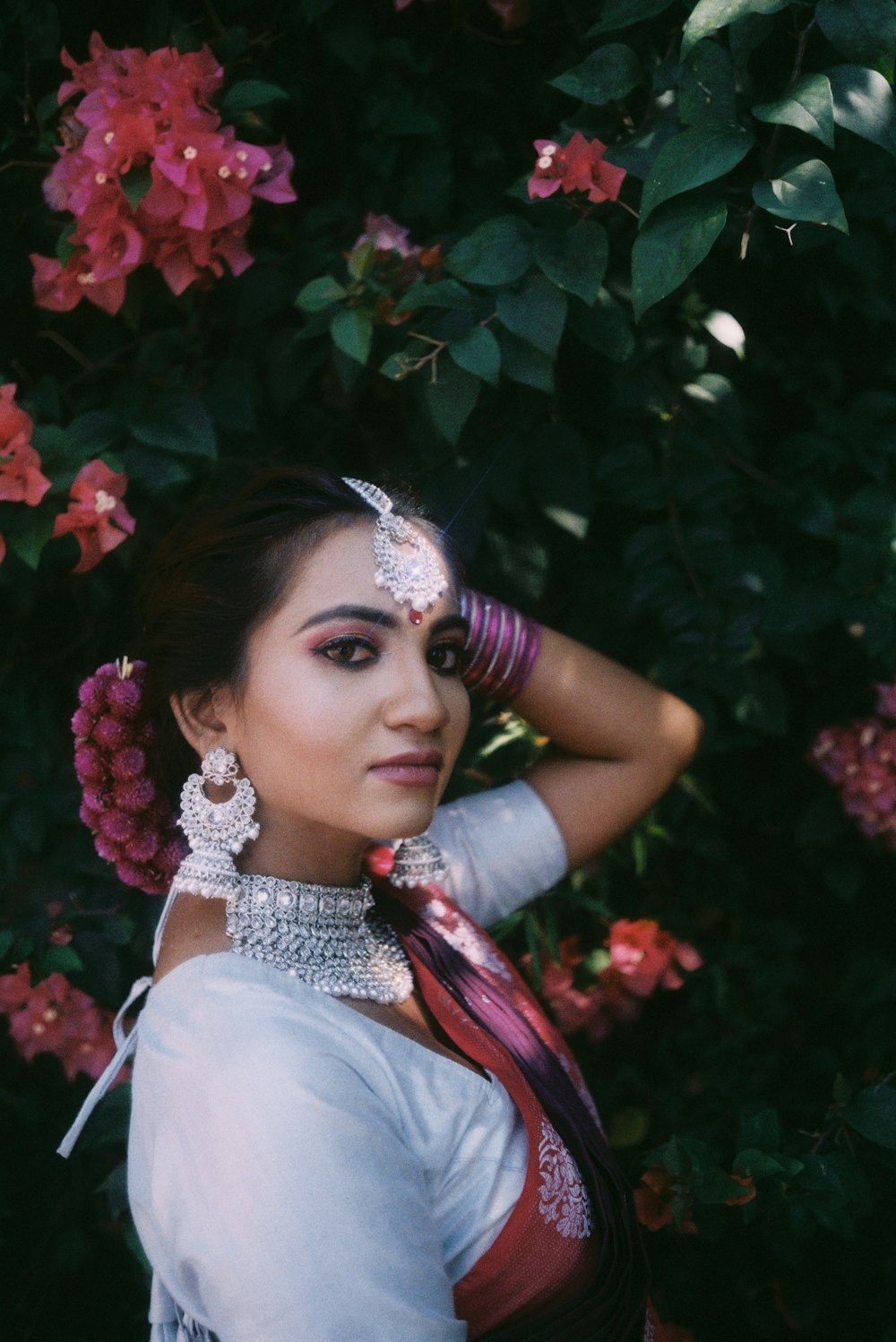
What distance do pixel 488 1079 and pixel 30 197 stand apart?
1.28 m

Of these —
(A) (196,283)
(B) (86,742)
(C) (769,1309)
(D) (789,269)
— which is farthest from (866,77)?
(C) (769,1309)

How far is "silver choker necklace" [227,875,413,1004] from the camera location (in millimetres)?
1049

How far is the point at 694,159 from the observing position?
1.01m

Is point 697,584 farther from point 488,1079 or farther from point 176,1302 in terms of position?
point 176,1302

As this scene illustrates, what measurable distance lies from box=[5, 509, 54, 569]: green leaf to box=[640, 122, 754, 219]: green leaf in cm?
78

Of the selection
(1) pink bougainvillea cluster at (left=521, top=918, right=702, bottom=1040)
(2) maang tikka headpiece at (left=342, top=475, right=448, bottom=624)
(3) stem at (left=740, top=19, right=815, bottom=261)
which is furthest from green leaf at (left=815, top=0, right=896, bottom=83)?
(1) pink bougainvillea cluster at (left=521, top=918, right=702, bottom=1040)

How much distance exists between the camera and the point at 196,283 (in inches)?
59.9

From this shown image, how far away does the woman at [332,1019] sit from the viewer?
→ 87cm

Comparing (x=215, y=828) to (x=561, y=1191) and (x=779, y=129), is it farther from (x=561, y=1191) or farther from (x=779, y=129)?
(x=779, y=129)

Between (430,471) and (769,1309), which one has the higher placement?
(430,471)

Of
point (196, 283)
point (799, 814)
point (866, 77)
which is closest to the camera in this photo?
point (866, 77)

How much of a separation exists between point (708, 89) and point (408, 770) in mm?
724

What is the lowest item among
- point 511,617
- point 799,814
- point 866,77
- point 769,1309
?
point 769,1309

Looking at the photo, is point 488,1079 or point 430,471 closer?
point 488,1079
